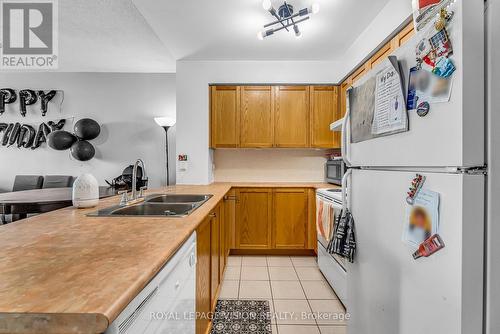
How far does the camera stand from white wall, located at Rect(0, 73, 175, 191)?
14.9 feet

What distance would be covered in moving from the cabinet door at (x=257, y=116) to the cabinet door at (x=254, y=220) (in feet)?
2.33

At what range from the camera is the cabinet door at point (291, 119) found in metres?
3.47

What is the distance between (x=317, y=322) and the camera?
6.42ft

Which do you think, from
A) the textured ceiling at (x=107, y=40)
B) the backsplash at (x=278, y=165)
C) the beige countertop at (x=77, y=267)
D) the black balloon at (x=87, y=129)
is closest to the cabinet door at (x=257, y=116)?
the backsplash at (x=278, y=165)

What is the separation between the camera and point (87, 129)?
4.29m

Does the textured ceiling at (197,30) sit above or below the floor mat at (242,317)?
above

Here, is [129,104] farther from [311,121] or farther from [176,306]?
[176,306]

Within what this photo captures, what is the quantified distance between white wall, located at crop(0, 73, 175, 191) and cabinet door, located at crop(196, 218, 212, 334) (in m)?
3.23

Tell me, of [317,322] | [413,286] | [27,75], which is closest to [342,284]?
[317,322]

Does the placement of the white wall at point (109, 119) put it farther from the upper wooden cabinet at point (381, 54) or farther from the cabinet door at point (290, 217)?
the upper wooden cabinet at point (381, 54)

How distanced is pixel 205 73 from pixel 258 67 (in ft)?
2.46

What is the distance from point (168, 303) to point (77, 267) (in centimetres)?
34

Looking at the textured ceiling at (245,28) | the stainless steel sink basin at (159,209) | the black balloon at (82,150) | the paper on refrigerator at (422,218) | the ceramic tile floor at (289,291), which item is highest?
the textured ceiling at (245,28)

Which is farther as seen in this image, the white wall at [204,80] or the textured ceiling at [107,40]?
the white wall at [204,80]
